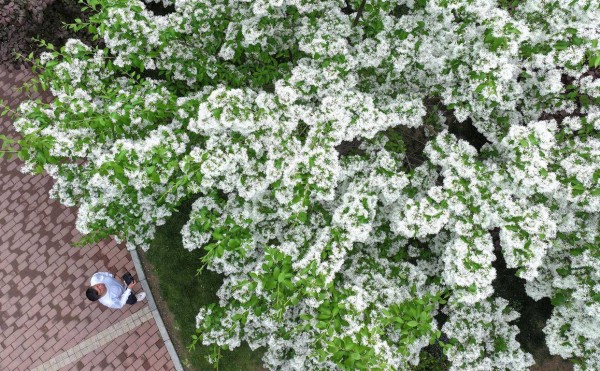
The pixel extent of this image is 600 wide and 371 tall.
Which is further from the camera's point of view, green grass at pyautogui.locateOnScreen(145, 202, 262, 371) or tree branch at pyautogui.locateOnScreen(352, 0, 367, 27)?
green grass at pyautogui.locateOnScreen(145, 202, 262, 371)

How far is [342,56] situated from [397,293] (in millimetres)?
3142

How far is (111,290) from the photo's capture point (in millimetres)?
8695

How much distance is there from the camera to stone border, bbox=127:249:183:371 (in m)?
8.99

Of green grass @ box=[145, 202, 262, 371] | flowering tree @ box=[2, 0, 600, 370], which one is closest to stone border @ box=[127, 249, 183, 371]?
green grass @ box=[145, 202, 262, 371]

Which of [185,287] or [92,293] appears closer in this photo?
[92,293]

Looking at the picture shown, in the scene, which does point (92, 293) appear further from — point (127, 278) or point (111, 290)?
point (127, 278)

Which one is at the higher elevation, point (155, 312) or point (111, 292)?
point (111, 292)

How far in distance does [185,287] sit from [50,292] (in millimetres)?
3077

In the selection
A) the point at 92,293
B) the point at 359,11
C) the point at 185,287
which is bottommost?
the point at 185,287

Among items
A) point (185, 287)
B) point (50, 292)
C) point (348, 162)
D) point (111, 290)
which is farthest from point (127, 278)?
point (348, 162)

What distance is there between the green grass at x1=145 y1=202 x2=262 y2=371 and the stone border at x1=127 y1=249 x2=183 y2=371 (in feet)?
0.54

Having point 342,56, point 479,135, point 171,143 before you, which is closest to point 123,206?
point 171,143

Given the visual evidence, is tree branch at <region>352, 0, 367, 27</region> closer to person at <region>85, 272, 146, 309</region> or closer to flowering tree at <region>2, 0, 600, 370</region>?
flowering tree at <region>2, 0, 600, 370</region>

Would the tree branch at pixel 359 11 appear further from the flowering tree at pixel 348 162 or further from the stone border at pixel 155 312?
the stone border at pixel 155 312
